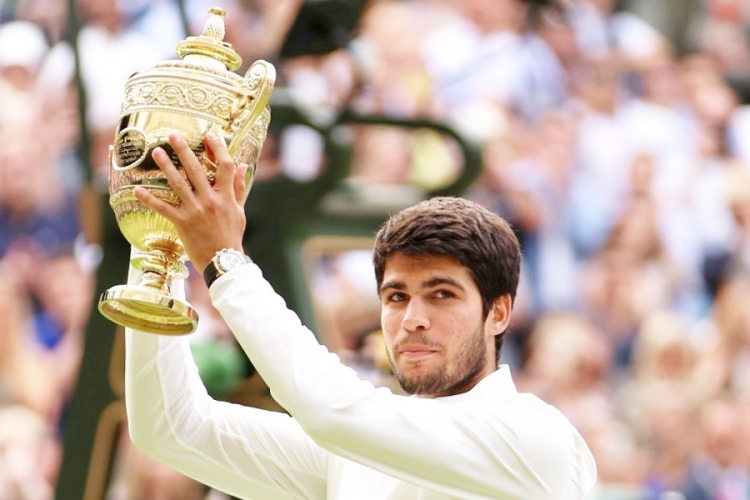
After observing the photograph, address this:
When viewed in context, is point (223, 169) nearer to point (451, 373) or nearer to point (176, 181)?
point (176, 181)

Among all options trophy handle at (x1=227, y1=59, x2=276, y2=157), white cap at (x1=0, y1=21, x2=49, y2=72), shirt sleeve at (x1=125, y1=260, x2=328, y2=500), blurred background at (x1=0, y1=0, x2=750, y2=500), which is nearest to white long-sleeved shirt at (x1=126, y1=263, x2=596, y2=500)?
shirt sleeve at (x1=125, y1=260, x2=328, y2=500)

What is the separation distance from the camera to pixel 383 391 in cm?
237

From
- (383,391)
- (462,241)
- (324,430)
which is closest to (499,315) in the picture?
(462,241)

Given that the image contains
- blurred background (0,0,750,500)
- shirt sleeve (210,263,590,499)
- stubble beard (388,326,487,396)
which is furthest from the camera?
blurred background (0,0,750,500)

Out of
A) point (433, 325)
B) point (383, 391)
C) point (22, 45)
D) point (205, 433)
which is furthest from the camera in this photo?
point (22, 45)

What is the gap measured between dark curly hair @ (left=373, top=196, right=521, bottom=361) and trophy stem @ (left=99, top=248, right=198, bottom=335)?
0.38 metres

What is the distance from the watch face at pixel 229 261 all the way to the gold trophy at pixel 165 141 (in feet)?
0.52

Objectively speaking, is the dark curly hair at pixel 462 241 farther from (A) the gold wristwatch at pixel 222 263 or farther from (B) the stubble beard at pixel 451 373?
(A) the gold wristwatch at pixel 222 263

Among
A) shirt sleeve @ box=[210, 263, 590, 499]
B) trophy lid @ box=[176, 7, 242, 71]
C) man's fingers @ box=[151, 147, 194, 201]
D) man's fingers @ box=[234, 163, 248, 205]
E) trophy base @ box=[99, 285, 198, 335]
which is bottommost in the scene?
shirt sleeve @ box=[210, 263, 590, 499]

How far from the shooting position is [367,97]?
23.2ft

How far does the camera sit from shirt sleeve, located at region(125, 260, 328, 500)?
2520 mm

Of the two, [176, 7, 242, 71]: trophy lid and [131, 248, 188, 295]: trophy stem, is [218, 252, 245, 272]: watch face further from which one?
[176, 7, 242, 71]: trophy lid

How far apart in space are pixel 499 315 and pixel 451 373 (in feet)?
0.61

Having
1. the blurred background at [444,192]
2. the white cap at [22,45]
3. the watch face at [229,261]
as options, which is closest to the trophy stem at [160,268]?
the watch face at [229,261]
